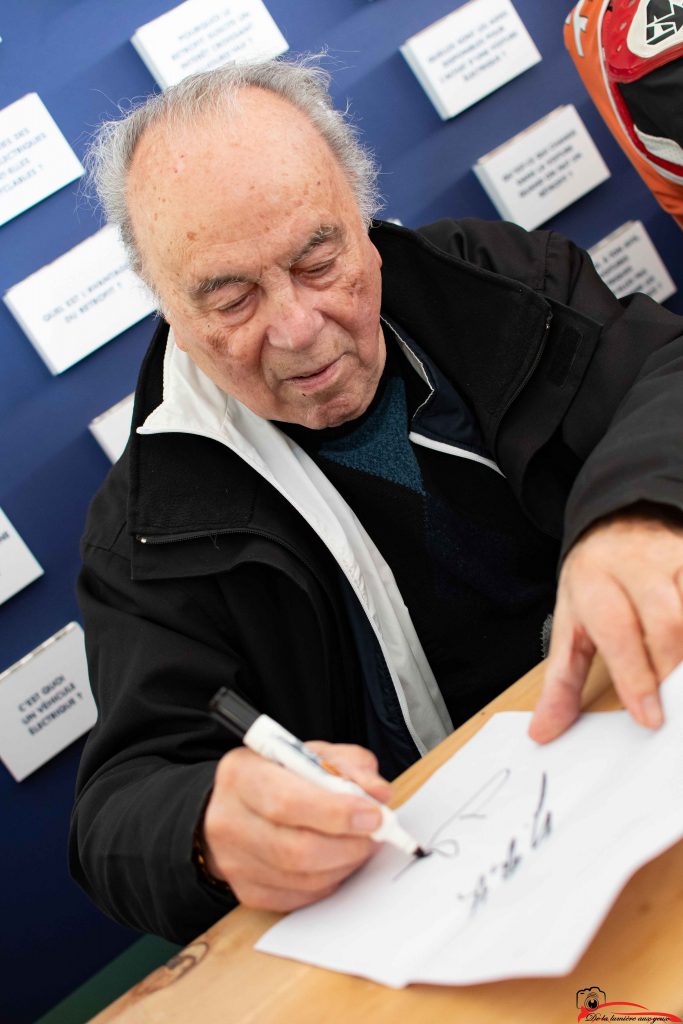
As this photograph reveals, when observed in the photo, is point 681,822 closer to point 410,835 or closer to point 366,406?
point 410,835

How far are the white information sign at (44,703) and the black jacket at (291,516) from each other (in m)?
0.46

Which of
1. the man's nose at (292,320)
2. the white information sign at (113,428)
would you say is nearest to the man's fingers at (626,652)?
the man's nose at (292,320)

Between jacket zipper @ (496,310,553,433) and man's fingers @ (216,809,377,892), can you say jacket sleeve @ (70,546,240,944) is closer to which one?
man's fingers @ (216,809,377,892)

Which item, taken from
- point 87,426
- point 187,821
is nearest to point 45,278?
point 87,426

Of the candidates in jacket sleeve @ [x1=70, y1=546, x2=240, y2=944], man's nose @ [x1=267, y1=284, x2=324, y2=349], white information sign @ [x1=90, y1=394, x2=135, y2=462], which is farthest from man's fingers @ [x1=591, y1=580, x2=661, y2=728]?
white information sign @ [x1=90, y1=394, x2=135, y2=462]

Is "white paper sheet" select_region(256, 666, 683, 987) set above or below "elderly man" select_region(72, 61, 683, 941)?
below

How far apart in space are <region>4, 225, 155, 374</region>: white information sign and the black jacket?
0.34 metres

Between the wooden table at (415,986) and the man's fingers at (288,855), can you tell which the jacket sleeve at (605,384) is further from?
the man's fingers at (288,855)

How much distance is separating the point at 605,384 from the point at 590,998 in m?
0.82

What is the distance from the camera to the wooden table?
56cm

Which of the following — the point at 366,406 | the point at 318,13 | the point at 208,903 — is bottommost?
the point at 208,903

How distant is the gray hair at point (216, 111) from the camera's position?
42.8 inches

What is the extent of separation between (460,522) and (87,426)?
69cm

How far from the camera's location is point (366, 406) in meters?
1.23
